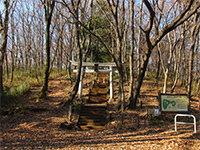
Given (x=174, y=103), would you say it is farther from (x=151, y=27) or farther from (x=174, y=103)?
(x=151, y=27)

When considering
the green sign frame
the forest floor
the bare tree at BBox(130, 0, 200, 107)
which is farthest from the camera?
the green sign frame

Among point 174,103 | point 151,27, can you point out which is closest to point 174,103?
point 174,103

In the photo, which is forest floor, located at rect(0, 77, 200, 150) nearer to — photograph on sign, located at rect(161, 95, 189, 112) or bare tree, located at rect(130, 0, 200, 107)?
photograph on sign, located at rect(161, 95, 189, 112)

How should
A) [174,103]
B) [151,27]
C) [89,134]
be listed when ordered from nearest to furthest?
[89,134]
[151,27]
[174,103]

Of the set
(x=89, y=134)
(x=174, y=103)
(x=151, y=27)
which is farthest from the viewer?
(x=174, y=103)

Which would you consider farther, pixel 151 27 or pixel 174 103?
pixel 174 103

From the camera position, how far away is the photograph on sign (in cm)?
888

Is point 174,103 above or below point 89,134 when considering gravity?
above

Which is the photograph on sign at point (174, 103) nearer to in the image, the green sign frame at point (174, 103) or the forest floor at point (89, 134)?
the green sign frame at point (174, 103)

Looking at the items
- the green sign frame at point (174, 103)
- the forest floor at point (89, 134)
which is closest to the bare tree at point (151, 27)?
the green sign frame at point (174, 103)

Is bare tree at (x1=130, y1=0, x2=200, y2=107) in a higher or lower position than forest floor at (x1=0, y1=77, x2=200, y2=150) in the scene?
higher

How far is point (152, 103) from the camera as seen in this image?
1261cm

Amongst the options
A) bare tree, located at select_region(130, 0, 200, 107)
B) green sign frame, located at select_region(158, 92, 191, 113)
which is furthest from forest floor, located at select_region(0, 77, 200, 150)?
bare tree, located at select_region(130, 0, 200, 107)

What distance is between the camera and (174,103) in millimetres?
8961
